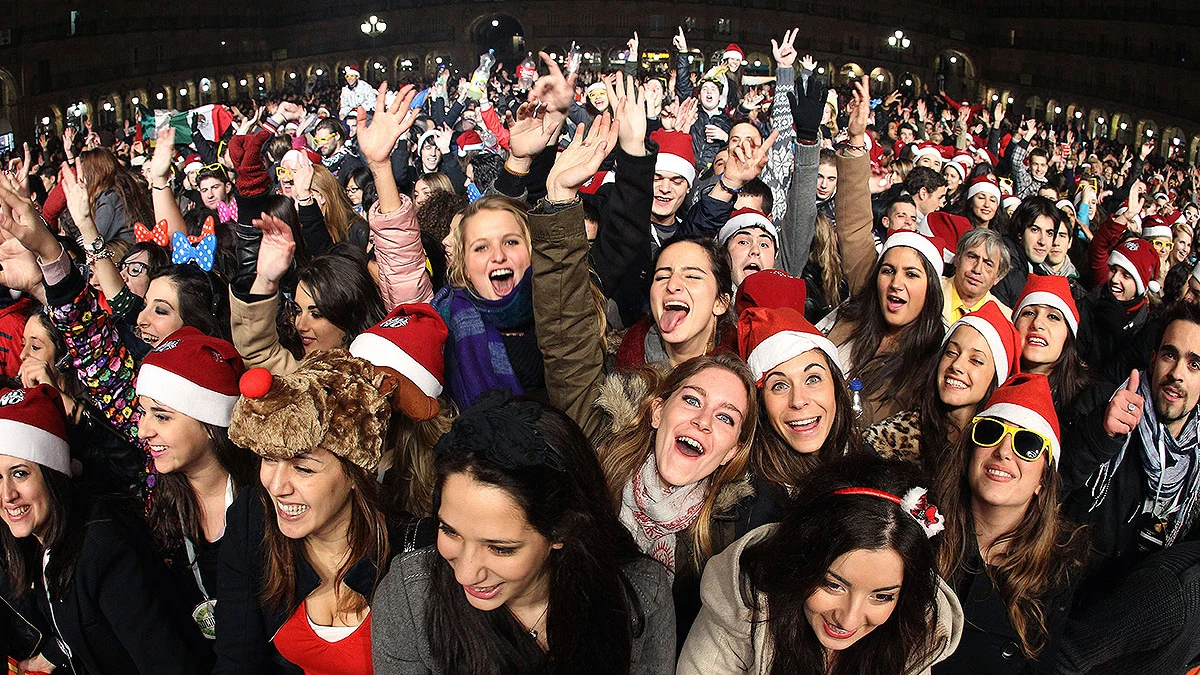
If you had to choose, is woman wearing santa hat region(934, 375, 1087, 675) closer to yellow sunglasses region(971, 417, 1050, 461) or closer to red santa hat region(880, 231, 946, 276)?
yellow sunglasses region(971, 417, 1050, 461)

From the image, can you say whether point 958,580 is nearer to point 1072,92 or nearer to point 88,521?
point 88,521

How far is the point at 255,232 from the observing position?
5078 millimetres

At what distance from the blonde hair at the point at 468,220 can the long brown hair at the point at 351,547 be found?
3.38 feet

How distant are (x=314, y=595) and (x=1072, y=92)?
138 ft

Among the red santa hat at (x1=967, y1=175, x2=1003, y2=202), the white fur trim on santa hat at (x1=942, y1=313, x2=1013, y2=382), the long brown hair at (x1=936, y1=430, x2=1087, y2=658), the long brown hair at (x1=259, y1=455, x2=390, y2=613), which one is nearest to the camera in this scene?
the long brown hair at (x1=259, y1=455, x2=390, y2=613)

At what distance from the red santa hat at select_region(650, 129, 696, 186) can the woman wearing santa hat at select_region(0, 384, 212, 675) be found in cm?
326

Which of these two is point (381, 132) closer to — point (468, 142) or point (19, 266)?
point (19, 266)

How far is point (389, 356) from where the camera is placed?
10.3 feet

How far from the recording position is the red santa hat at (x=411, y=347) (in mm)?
3156

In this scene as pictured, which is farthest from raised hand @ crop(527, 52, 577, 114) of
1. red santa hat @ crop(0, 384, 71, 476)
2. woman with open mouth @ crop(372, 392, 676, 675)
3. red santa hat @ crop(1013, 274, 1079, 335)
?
red santa hat @ crop(1013, 274, 1079, 335)

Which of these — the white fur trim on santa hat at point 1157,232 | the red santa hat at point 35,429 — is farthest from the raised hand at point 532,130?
the white fur trim on santa hat at point 1157,232

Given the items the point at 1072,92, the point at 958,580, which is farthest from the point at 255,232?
the point at 1072,92

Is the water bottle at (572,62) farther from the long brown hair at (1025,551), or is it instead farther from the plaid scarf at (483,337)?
the long brown hair at (1025,551)

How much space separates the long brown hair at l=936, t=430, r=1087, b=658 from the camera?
9.18 feet
